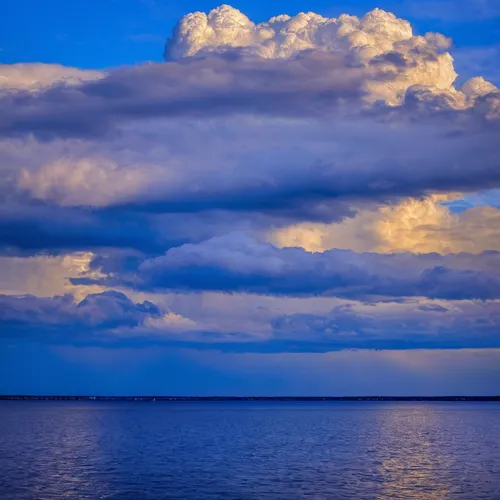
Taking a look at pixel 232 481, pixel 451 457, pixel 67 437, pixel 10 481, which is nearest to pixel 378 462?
pixel 451 457

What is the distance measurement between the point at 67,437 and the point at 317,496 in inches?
3592

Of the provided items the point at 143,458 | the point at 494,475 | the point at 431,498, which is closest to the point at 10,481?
the point at 143,458

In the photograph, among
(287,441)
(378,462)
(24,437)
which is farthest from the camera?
(24,437)

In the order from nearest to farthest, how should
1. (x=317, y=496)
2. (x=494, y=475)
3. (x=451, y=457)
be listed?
1. (x=317, y=496)
2. (x=494, y=475)
3. (x=451, y=457)

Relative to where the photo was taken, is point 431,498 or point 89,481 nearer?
point 431,498

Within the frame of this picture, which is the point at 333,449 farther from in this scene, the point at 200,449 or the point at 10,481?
the point at 10,481

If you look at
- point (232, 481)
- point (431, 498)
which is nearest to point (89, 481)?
point (232, 481)

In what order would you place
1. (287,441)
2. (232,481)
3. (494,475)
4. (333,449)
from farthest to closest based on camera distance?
(287,441)
(333,449)
(494,475)
(232,481)

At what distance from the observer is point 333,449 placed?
116m

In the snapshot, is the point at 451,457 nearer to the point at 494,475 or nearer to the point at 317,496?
the point at 494,475

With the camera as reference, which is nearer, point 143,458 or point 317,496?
point 317,496

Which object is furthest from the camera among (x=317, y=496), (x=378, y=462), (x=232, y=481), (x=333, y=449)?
(x=333, y=449)

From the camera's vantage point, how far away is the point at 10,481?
256 ft

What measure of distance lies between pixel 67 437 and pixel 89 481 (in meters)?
73.7
